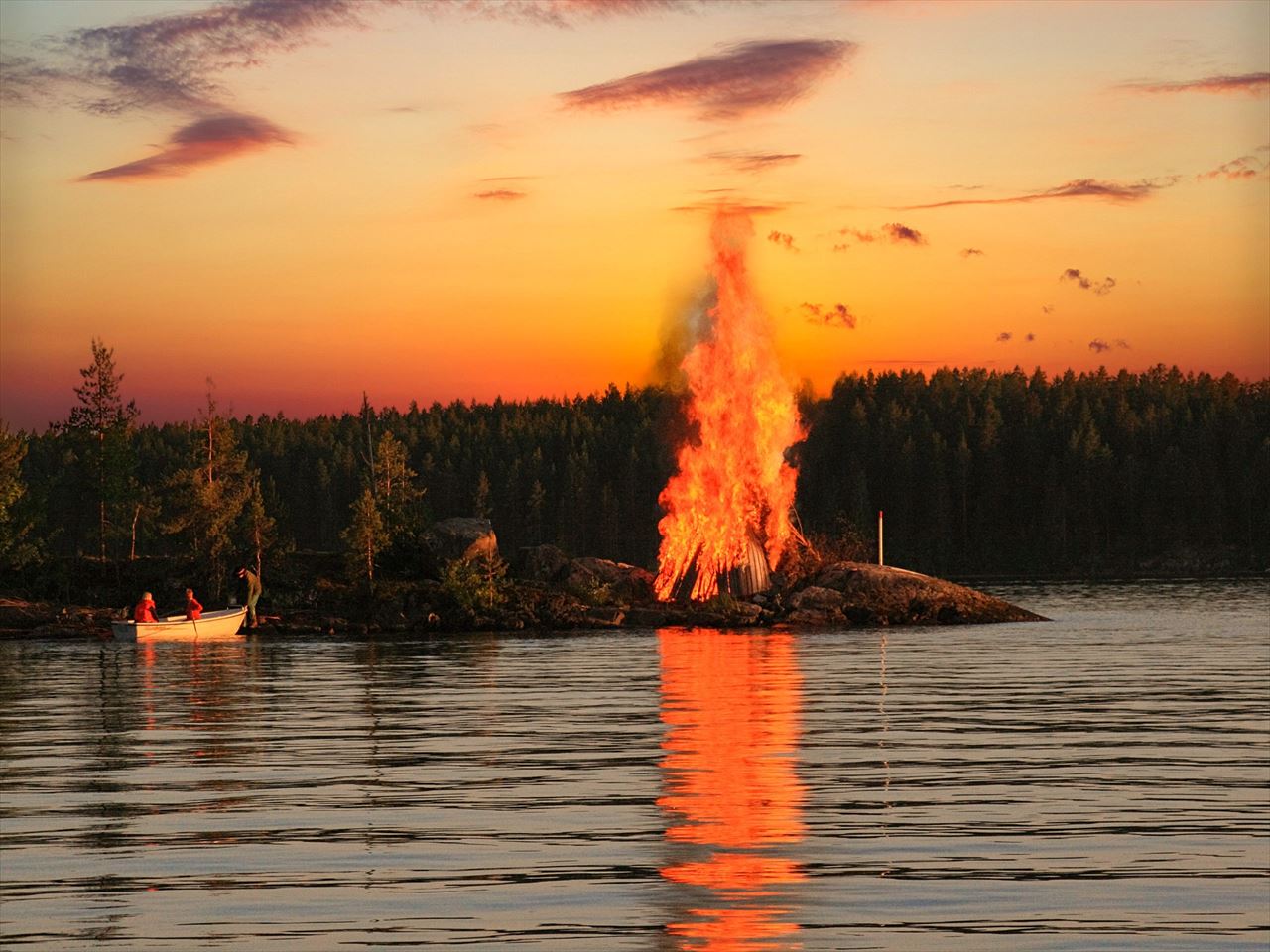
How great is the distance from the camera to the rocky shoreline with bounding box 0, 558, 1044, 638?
6950cm

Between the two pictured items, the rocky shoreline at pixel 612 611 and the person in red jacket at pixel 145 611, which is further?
the rocky shoreline at pixel 612 611

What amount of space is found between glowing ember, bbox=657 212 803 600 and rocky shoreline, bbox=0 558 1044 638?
2067mm

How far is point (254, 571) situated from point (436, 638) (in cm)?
1458

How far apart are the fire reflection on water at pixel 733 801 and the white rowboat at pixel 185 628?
1037 inches

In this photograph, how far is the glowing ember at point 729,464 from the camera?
73875 mm

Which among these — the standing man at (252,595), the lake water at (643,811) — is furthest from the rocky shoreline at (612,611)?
the lake water at (643,811)

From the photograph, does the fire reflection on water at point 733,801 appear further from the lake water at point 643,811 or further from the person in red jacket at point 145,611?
the person in red jacket at point 145,611

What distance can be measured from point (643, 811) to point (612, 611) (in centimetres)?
5008

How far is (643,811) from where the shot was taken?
20.1m

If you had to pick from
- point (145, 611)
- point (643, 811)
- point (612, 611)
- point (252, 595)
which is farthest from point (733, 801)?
point (252, 595)

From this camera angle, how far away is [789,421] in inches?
2965

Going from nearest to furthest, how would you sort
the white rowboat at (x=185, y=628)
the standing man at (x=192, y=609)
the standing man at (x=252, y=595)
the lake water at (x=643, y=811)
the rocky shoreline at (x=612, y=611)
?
the lake water at (x=643, y=811) → the white rowboat at (x=185, y=628) → the standing man at (x=192, y=609) → the standing man at (x=252, y=595) → the rocky shoreline at (x=612, y=611)

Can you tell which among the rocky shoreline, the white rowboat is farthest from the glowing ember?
the white rowboat

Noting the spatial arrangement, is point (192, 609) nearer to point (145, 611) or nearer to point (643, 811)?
point (145, 611)
